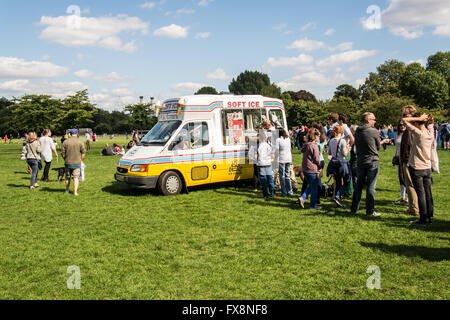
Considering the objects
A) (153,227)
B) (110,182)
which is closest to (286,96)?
(110,182)

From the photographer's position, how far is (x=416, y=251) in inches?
225

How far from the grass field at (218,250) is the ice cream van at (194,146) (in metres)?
0.84

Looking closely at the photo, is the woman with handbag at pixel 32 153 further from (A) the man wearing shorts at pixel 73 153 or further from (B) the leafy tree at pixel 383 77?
(B) the leafy tree at pixel 383 77

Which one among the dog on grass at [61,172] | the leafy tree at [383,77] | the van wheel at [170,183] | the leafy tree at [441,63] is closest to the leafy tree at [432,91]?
the leafy tree at [441,63]

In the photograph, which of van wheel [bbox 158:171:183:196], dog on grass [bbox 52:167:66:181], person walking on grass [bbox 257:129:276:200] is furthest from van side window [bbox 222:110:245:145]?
dog on grass [bbox 52:167:66:181]

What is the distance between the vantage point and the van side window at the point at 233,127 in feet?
37.0

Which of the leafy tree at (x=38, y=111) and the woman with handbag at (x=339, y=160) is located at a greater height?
the leafy tree at (x=38, y=111)

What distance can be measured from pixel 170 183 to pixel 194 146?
1296mm

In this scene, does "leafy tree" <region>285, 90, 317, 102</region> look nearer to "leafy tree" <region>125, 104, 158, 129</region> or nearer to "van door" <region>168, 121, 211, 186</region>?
"leafy tree" <region>125, 104, 158, 129</region>

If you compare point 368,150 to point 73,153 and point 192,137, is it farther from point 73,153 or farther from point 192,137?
point 73,153

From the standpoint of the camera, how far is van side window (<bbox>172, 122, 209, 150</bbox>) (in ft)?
34.7

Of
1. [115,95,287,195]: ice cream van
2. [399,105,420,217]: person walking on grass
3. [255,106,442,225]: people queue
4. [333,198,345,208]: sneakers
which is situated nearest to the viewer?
[255,106,442,225]: people queue

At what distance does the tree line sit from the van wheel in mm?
30423
